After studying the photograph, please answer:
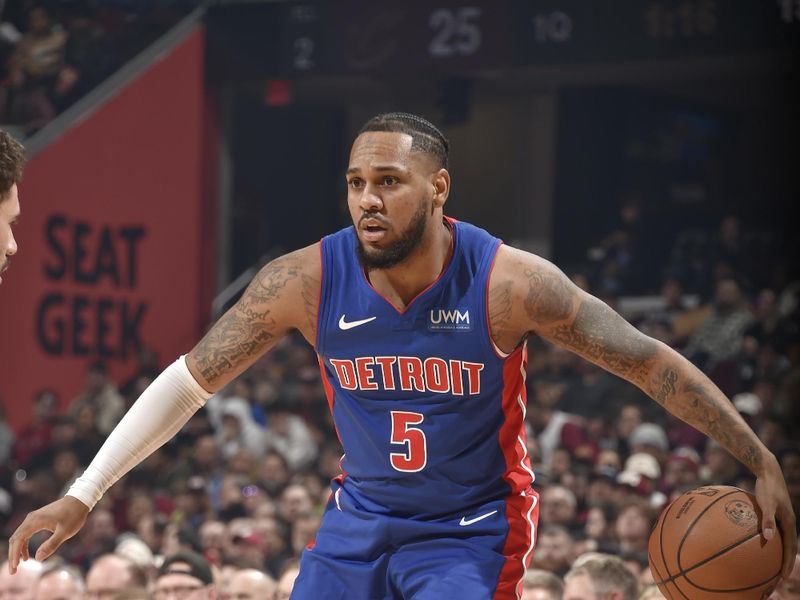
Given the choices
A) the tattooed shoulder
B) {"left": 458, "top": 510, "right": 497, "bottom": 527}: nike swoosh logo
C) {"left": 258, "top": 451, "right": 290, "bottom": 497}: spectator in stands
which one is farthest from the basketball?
{"left": 258, "top": 451, "right": 290, "bottom": 497}: spectator in stands

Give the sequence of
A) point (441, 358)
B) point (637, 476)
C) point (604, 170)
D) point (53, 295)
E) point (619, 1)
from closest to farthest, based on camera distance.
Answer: point (441, 358)
point (637, 476)
point (619, 1)
point (53, 295)
point (604, 170)

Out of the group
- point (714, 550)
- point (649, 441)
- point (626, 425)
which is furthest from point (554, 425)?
point (714, 550)

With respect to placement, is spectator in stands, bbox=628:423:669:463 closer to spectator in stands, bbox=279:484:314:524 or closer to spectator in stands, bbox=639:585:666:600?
spectator in stands, bbox=279:484:314:524

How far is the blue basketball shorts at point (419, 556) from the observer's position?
344 centimetres

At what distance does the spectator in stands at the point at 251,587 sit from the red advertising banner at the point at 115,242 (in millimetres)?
6647

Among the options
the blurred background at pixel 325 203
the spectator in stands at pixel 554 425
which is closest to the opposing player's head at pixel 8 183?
the blurred background at pixel 325 203

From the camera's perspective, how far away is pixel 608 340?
3.49 m

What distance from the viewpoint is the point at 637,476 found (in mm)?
7785

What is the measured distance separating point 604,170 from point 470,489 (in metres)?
10.7

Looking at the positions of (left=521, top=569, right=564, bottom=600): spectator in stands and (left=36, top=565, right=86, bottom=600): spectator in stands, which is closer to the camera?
(left=521, top=569, right=564, bottom=600): spectator in stands

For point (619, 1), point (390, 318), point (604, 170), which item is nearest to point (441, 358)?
point (390, 318)

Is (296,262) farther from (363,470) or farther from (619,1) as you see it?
(619,1)

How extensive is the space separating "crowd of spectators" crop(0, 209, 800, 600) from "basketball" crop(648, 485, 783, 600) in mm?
1772

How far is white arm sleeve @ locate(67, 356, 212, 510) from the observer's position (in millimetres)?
3701
